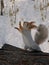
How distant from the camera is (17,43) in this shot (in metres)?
2.61

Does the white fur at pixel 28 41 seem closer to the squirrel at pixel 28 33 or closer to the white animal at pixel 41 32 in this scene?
the squirrel at pixel 28 33

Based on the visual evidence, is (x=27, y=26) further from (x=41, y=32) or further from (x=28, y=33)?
(x=41, y=32)

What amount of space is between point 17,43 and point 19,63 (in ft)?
4.66

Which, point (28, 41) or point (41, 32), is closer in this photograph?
point (28, 41)

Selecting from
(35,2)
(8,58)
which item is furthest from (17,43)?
(8,58)

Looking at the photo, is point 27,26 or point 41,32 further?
point 41,32

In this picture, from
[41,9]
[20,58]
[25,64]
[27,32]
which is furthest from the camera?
[41,9]

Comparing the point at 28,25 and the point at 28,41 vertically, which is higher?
the point at 28,25

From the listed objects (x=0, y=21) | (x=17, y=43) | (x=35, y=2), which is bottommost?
(x=17, y=43)

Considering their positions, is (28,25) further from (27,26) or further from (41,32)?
(41,32)

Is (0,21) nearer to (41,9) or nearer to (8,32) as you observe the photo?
(8,32)

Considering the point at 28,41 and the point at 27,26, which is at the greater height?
the point at 27,26

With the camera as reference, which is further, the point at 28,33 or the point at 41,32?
the point at 41,32

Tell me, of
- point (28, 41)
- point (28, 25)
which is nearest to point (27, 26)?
point (28, 25)
